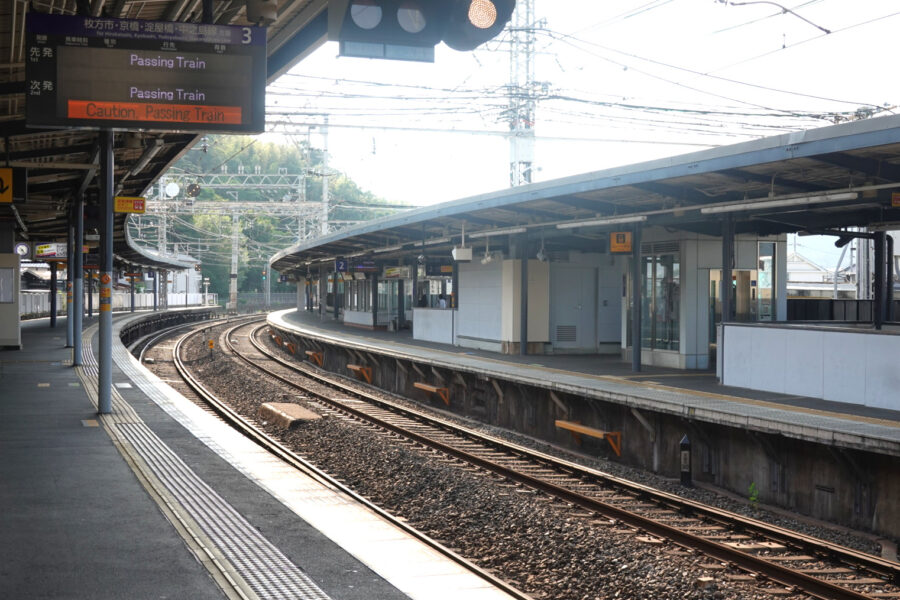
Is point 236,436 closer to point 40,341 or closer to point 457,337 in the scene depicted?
point 457,337

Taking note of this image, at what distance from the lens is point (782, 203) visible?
12062 mm

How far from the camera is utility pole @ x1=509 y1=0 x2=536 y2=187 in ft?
87.7

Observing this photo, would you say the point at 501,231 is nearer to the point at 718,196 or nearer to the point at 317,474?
the point at 718,196

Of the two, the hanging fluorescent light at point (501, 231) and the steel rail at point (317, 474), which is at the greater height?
the hanging fluorescent light at point (501, 231)

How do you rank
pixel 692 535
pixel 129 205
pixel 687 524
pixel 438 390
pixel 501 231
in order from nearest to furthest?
pixel 692 535, pixel 687 524, pixel 129 205, pixel 438 390, pixel 501 231

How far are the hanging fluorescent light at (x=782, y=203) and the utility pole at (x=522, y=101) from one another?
13519 millimetres

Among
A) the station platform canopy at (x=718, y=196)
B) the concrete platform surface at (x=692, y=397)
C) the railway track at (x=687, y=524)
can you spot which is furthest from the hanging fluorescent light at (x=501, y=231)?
the railway track at (x=687, y=524)

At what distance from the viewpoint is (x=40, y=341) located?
27047mm

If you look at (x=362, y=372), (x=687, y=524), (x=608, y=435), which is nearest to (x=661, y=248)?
(x=608, y=435)

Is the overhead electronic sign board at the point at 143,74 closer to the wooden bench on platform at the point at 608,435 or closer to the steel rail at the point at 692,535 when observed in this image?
the steel rail at the point at 692,535

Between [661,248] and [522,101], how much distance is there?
1093 centimetres

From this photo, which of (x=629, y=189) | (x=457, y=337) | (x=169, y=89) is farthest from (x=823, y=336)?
(x=457, y=337)

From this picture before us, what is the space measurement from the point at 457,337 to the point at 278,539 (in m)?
18.6

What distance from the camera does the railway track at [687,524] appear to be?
23.5ft
